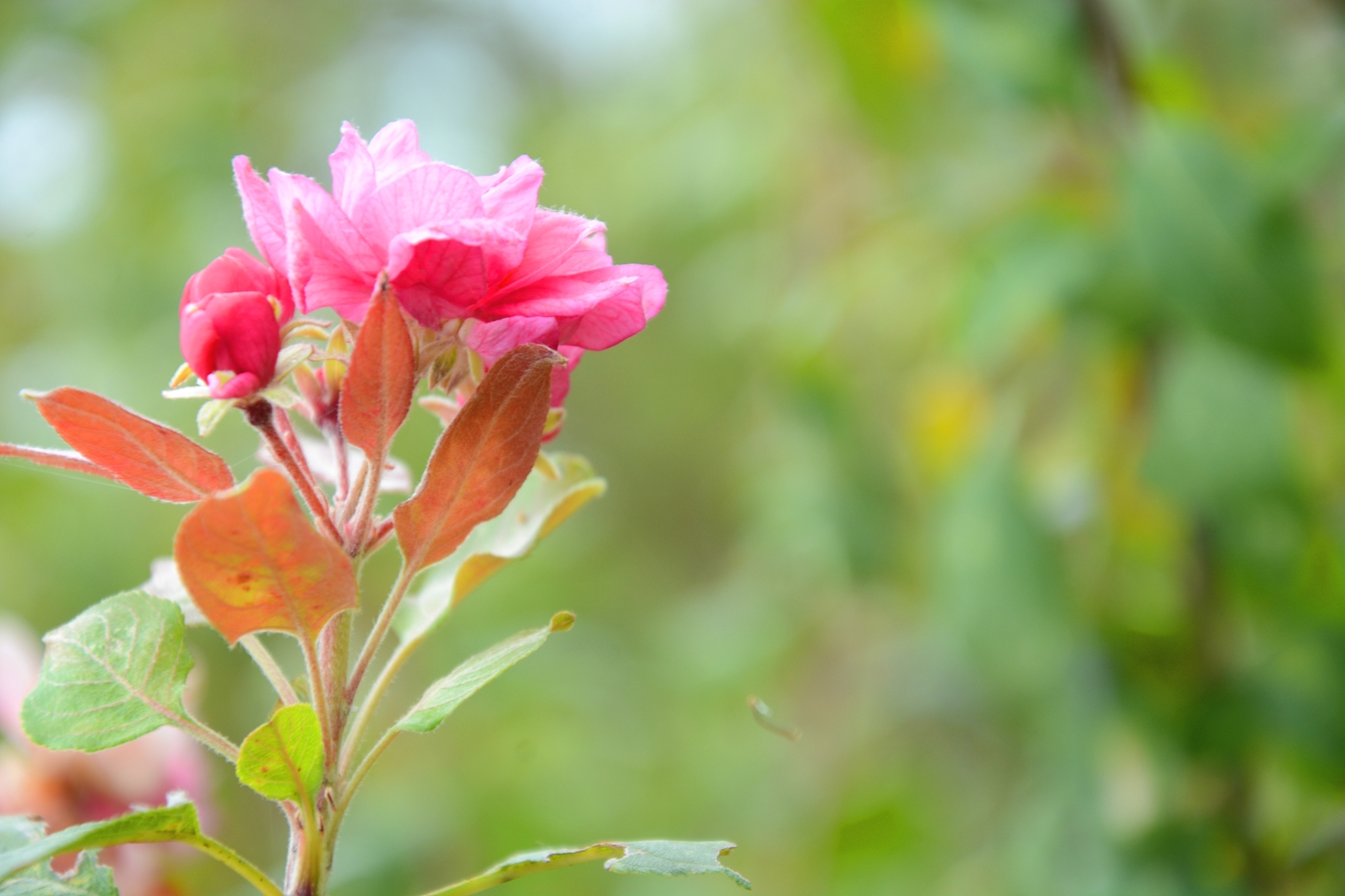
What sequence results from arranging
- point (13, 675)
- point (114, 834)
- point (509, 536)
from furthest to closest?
point (13, 675), point (509, 536), point (114, 834)

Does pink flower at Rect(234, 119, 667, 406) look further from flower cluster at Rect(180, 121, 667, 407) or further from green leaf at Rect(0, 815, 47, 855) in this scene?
green leaf at Rect(0, 815, 47, 855)

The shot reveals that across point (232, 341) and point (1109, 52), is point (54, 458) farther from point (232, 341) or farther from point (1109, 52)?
point (1109, 52)

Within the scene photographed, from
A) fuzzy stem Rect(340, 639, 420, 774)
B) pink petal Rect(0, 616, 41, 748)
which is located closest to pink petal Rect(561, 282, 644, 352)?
fuzzy stem Rect(340, 639, 420, 774)

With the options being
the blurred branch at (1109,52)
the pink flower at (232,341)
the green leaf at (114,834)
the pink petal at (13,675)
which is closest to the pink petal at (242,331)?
the pink flower at (232,341)

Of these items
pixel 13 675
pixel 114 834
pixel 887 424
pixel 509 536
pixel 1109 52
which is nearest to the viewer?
pixel 114 834

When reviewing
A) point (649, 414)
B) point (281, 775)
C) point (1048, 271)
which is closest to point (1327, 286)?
point (1048, 271)

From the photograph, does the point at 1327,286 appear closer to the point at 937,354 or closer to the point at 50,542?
the point at 937,354

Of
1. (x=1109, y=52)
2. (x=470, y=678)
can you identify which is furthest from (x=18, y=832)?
(x=1109, y=52)
